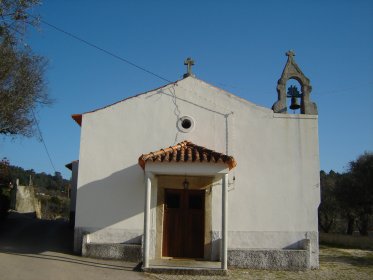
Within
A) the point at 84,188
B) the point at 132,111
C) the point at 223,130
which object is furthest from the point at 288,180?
the point at 84,188

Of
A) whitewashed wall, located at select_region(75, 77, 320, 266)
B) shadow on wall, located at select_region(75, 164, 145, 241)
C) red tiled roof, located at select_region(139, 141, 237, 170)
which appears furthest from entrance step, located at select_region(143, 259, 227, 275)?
red tiled roof, located at select_region(139, 141, 237, 170)

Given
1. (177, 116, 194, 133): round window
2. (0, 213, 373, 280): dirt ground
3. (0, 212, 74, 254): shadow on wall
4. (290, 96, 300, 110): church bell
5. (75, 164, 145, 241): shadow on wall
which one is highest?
(290, 96, 300, 110): church bell

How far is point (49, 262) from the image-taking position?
480 inches

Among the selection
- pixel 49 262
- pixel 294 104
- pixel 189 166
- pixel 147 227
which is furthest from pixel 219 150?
pixel 49 262

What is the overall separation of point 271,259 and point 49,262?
21.9 feet

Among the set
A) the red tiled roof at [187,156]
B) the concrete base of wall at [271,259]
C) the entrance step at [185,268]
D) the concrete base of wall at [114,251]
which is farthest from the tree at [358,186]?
the concrete base of wall at [114,251]

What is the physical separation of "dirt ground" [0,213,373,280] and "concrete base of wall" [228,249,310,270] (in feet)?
1.04

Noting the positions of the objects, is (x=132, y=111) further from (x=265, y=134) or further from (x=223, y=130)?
(x=265, y=134)

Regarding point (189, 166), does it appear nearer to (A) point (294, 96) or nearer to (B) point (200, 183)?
(B) point (200, 183)

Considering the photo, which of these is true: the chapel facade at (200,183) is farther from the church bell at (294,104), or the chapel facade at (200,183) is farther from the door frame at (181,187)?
the church bell at (294,104)

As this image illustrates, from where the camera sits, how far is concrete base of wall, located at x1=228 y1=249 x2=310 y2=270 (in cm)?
1302

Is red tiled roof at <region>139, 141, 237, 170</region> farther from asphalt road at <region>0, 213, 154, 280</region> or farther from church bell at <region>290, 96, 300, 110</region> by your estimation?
church bell at <region>290, 96, 300, 110</region>

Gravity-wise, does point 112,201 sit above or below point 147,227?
above

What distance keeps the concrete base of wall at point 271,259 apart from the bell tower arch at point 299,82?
4.71 m
